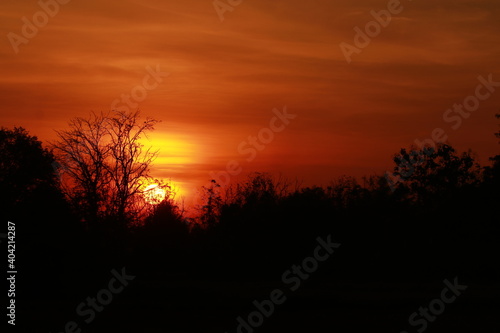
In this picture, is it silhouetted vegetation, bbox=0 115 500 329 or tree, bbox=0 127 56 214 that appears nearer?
silhouetted vegetation, bbox=0 115 500 329

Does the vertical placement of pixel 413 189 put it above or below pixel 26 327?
above

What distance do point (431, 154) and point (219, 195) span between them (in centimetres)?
2740

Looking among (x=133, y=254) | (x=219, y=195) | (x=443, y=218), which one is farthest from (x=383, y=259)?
(x=219, y=195)

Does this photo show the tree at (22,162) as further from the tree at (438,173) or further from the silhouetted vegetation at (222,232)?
the tree at (438,173)

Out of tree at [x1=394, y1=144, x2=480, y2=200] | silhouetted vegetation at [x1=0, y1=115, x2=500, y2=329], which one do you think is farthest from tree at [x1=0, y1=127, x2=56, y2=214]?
tree at [x1=394, y1=144, x2=480, y2=200]

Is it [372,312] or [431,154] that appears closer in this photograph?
[372,312]

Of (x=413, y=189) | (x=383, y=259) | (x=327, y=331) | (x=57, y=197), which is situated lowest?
(x=327, y=331)

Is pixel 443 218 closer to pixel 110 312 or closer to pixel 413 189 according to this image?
pixel 413 189

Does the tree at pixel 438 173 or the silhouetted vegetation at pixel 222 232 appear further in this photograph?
the tree at pixel 438 173

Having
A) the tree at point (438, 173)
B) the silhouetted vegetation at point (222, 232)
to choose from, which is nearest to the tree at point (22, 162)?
the silhouetted vegetation at point (222, 232)

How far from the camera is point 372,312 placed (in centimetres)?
3070

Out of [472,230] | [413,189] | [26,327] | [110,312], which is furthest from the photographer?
[413,189]

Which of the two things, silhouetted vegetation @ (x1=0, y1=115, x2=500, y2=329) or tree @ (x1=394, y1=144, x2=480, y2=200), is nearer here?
silhouetted vegetation @ (x1=0, y1=115, x2=500, y2=329)

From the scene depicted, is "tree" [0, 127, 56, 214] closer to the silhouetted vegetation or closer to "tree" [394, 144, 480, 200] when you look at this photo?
the silhouetted vegetation
